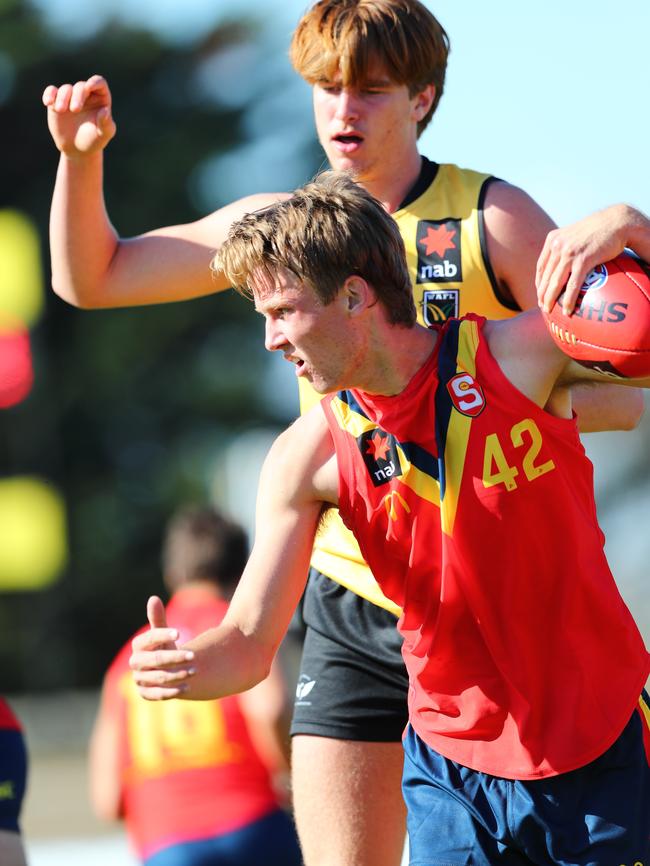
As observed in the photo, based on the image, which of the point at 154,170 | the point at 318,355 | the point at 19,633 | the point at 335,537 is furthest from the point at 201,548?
the point at 154,170

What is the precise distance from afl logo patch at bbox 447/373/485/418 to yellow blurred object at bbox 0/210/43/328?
434 inches

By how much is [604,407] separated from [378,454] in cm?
82

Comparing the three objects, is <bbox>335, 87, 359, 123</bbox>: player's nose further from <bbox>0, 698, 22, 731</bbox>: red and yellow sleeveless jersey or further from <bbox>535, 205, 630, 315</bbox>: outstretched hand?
<bbox>0, 698, 22, 731</bbox>: red and yellow sleeveless jersey

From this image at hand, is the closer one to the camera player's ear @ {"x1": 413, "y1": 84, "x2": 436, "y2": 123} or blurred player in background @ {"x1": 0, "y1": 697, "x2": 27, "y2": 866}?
player's ear @ {"x1": 413, "y1": 84, "x2": 436, "y2": 123}

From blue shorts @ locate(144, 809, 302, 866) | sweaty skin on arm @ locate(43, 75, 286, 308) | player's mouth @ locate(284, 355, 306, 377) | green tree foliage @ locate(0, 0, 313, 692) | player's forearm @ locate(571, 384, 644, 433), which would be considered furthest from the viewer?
green tree foliage @ locate(0, 0, 313, 692)

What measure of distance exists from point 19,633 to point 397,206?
23673 millimetres

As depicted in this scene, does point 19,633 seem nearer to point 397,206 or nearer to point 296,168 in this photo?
point 296,168

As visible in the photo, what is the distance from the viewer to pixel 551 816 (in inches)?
130

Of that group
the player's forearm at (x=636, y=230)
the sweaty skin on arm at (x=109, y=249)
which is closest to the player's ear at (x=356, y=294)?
the player's forearm at (x=636, y=230)

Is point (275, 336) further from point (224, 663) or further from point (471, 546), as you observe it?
point (224, 663)

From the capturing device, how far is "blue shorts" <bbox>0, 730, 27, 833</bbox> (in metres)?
5.03

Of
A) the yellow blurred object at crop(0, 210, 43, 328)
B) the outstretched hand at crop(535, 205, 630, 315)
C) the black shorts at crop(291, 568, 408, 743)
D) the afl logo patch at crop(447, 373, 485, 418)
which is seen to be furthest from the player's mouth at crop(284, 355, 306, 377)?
the yellow blurred object at crop(0, 210, 43, 328)

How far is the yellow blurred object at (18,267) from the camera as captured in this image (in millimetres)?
13969

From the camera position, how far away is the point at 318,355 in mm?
3299
